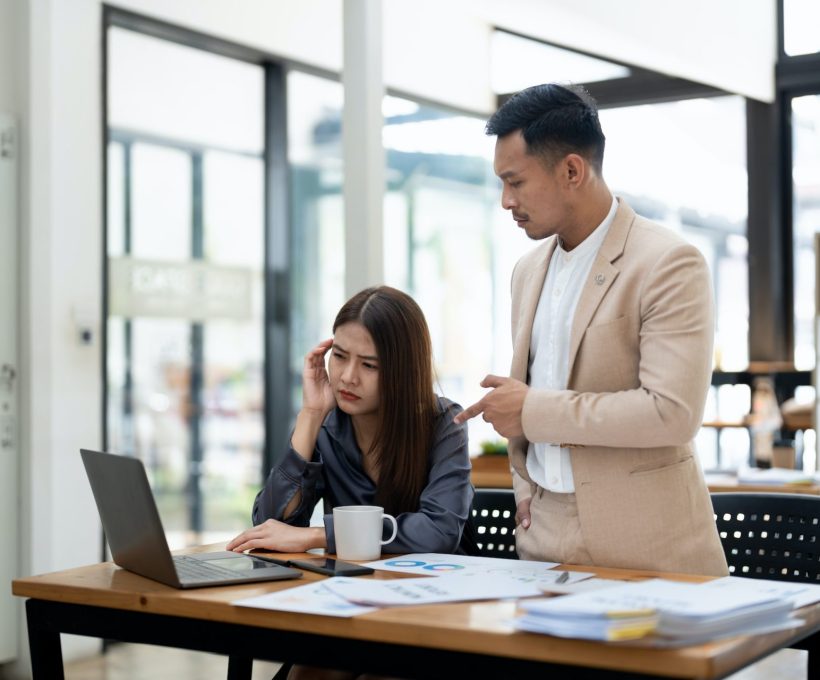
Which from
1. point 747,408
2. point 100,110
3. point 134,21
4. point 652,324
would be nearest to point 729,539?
point 652,324

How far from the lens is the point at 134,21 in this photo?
15.8 ft

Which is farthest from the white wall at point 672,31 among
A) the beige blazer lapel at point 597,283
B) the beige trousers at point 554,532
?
the beige trousers at point 554,532

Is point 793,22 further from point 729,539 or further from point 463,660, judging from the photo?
point 463,660

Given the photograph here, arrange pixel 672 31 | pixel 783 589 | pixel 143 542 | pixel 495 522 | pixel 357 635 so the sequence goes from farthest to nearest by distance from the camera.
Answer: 1. pixel 672 31
2. pixel 495 522
3. pixel 143 542
4. pixel 783 589
5. pixel 357 635

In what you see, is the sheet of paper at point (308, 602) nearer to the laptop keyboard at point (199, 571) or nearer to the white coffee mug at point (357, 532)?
the laptop keyboard at point (199, 571)

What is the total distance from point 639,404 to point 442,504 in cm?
50

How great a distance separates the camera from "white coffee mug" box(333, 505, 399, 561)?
6.57ft

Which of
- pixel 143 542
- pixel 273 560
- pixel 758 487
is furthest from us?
pixel 758 487

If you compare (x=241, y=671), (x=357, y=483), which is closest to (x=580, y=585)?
(x=357, y=483)

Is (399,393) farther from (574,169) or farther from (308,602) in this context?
(308,602)

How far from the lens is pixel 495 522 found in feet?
8.05

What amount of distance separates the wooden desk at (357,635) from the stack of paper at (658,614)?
2 cm

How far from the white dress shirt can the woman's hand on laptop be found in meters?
0.40

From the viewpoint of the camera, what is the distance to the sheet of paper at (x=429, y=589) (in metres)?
1.59
